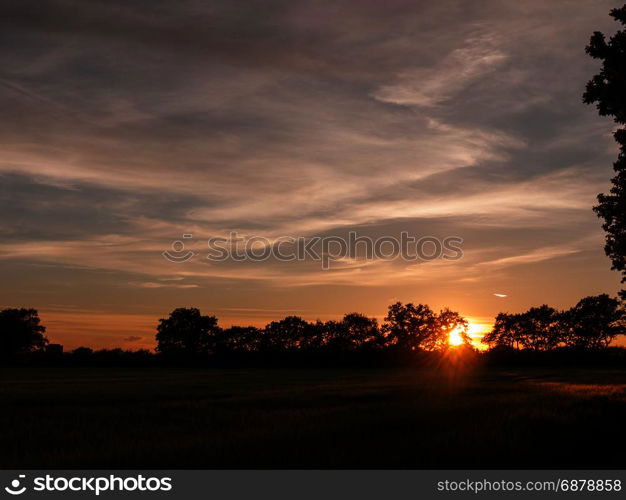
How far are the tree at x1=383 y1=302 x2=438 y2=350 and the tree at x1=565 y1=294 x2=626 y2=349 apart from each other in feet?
126

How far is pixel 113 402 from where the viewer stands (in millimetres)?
30641

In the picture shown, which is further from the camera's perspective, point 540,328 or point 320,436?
point 540,328

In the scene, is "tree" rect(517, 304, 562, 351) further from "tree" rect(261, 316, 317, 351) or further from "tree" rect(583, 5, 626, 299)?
"tree" rect(583, 5, 626, 299)

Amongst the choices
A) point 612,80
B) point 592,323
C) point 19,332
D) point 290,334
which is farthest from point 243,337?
point 612,80

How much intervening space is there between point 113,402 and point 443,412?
16.3 meters

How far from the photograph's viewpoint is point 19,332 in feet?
529

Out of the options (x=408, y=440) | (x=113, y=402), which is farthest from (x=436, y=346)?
(x=408, y=440)
